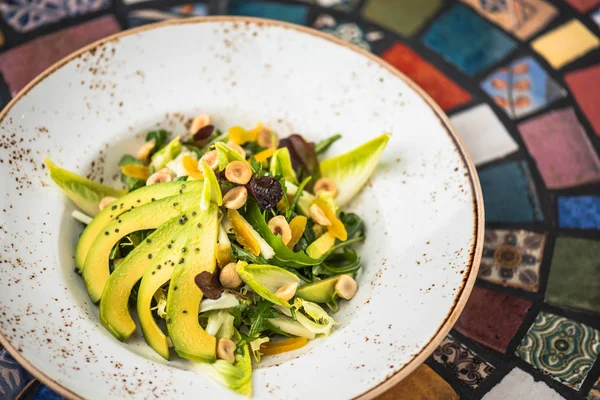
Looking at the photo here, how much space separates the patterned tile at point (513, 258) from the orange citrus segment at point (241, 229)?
1.02 m

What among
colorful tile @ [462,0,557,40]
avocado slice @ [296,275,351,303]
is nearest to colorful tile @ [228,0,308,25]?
colorful tile @ [462,0,557,40]

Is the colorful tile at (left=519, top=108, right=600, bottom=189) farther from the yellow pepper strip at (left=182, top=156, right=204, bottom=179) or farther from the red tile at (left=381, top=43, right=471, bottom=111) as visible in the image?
the yellow pepper strip at (left=182, top=156, right=204, bottom=179)

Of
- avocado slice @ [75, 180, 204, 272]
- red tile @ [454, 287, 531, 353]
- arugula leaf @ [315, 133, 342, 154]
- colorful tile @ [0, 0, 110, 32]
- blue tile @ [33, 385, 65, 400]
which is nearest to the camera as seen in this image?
blue tile @ [33, 385, 65, 400]

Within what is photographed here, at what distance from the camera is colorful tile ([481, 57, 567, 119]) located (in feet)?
11.0

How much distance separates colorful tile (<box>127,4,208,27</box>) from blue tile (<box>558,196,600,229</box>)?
210 cm

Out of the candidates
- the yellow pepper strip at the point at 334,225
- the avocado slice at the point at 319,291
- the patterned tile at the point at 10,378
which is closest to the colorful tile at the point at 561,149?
the yellow pepper strip at the point at 334,225

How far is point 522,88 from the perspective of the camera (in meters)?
3.42

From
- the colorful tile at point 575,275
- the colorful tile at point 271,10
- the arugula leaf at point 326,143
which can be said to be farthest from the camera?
the colorful tile at point 271,10

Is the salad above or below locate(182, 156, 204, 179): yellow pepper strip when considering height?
below

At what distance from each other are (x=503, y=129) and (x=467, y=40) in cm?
65

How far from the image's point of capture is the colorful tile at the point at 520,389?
239 centimetres

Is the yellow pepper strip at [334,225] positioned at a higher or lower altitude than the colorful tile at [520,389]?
higher

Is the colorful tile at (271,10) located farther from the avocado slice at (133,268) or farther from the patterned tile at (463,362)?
the patterned tile at (463,362)

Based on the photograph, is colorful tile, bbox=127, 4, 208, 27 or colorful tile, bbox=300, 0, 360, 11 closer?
colorful tile, bbox=127, 4, 208, 27
